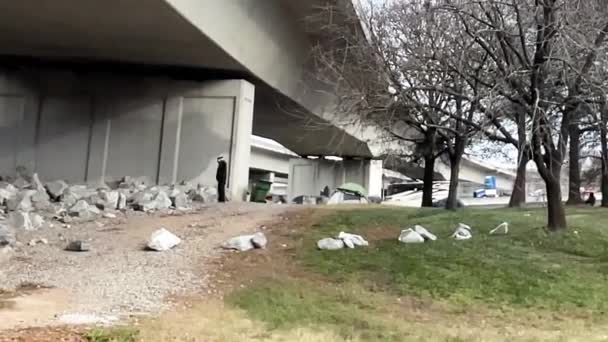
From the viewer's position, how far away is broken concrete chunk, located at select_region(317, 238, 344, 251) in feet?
36.9

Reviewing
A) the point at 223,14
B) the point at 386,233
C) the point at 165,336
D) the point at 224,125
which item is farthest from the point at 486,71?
the point at 224,125

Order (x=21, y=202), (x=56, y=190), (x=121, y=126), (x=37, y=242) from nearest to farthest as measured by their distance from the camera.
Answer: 1. (x=37, y=242)
2. (x=21, y=202)
3. (x=56, y=190)
4. (x=121, y=126)

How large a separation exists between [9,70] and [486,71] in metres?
18.8

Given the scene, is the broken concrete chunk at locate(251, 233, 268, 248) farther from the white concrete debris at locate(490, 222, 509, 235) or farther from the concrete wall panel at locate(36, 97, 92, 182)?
the concrete wall panel at locate(36, 97, 92, 182)

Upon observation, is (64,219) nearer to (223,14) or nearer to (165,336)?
(223,14)

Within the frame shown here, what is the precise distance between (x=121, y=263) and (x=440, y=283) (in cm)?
511

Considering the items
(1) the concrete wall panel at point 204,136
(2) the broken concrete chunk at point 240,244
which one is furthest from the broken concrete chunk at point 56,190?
(2) the broken concrete chunk at point 240,244

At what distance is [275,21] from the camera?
22.7 meters

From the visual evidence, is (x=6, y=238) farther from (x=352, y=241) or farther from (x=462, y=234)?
(x=462, y=234)

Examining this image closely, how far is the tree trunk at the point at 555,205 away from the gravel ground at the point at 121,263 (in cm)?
617

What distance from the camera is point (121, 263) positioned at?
10.2 m

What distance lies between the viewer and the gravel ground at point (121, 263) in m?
7.89

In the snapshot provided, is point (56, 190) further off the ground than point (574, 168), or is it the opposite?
point (574, 168)

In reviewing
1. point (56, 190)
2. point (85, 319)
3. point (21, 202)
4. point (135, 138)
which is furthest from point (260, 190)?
point (85, 319)
